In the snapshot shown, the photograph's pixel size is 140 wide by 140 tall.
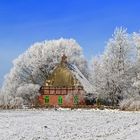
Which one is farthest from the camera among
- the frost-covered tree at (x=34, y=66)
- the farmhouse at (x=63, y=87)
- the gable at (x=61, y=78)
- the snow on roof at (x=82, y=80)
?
the gable at (x=61, y=78)

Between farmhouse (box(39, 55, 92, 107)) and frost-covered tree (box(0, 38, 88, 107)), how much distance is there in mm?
1879

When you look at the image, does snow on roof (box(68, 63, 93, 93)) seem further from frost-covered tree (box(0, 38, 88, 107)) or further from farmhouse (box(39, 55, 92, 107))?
frost-covered tree (box(0, 38, 88, 107))

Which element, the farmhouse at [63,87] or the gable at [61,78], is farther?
the gable at [61,78]

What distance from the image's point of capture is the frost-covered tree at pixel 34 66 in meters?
71.8

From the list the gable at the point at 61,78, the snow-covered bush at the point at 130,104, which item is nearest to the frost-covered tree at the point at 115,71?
the snow-covered bush at the point at 130,104

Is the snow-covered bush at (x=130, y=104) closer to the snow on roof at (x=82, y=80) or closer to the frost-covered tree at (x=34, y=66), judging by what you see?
the snow on roof at (x=82, y=80)

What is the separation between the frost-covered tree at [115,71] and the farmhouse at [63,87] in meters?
8.28

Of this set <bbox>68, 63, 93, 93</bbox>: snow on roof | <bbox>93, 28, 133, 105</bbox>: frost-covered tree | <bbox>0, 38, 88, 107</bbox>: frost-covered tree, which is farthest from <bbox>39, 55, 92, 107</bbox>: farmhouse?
<bbox>93, 28, 133, 105</bbox>: frost-covered tree

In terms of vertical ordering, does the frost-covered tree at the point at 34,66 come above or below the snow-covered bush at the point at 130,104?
above

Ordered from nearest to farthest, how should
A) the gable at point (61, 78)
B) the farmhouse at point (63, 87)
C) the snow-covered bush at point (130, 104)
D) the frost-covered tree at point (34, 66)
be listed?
the snow-covered bush at point (130, 104) → the farmhouse at point (63, 87) → the frost-covered tree at point (34, 66) → the gable at point (61, 78)

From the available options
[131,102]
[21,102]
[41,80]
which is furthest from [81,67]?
[131,102]

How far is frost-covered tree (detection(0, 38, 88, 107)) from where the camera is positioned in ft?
235

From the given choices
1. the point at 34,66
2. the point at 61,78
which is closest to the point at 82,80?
the point at 61,78

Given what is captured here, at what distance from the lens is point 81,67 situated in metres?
81.8
